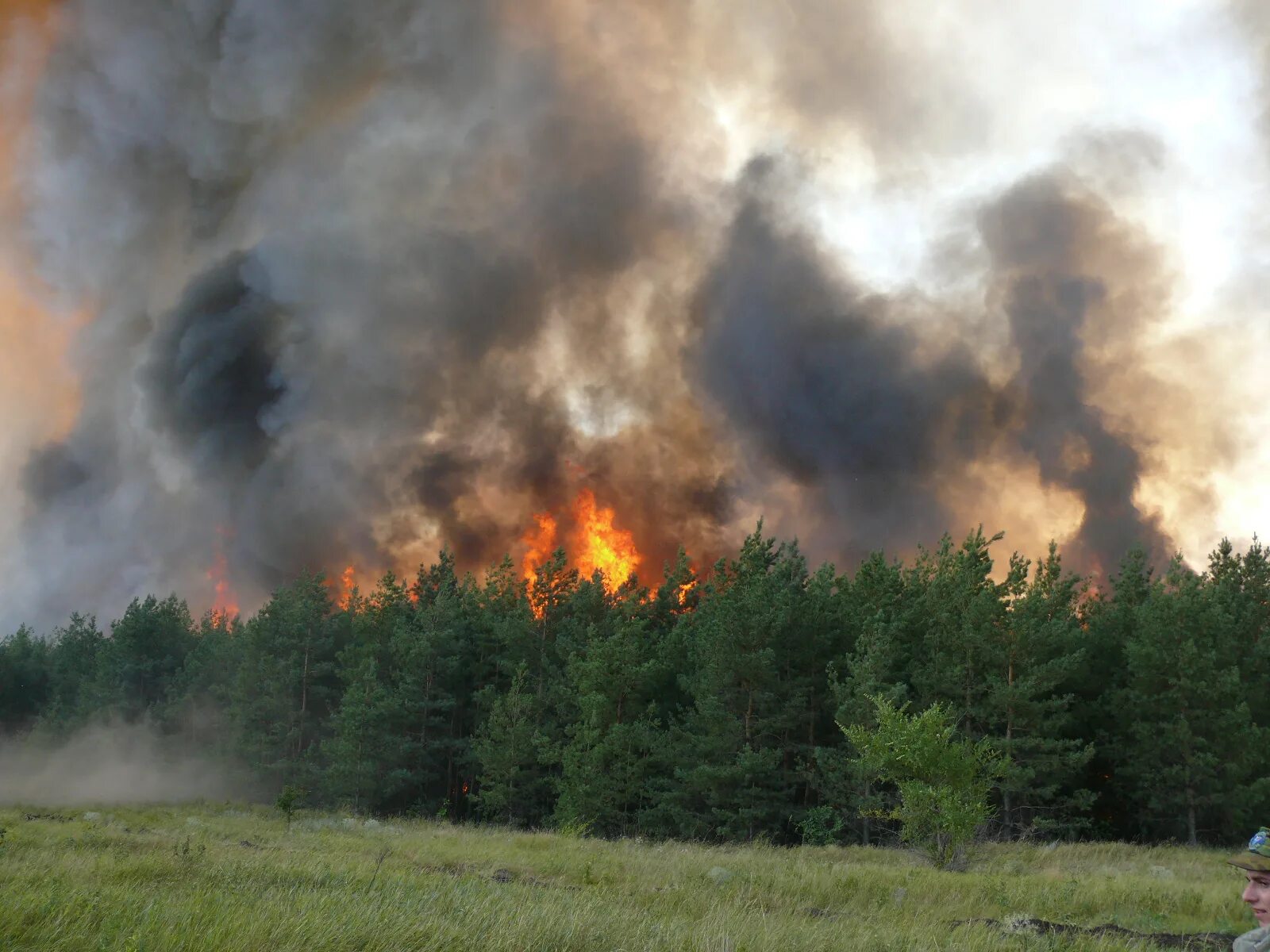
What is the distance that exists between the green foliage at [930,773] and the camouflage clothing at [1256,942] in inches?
621

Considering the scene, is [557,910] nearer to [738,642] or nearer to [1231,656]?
[738,642]

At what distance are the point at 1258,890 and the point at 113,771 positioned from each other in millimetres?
82205

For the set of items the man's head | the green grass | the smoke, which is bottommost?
the smoke

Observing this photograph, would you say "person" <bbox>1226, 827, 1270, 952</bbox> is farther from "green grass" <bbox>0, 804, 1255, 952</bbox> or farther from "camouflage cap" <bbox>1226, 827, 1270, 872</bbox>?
"green grass" <bbox>0, 804, 1255, 952</bbox>

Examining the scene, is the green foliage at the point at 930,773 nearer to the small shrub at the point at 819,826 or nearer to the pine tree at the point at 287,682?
the small shrub at the point at 819,826

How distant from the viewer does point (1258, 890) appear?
534cm

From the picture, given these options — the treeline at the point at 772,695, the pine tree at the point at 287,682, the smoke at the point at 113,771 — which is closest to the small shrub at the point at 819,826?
the treeline at the point at 772,695

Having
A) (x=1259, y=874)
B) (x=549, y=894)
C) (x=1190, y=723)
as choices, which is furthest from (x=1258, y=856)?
Result: (x=1190, y=723)

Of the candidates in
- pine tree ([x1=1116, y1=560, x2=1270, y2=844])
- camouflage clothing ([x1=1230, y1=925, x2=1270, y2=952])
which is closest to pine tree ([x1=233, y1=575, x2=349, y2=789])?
pine tree ([x1=1116, y1=560, x2=1270, y2=844])

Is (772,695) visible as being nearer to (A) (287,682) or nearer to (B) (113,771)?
(A) (287,682)

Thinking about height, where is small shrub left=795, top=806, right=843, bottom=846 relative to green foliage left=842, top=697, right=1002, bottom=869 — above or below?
below

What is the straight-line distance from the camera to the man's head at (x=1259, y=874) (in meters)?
5.28

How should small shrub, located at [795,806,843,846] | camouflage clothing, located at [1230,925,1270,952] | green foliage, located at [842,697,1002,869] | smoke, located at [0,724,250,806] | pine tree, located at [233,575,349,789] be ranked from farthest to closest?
smoke, located at [0,724,250,806]
pine tree, located at [233,575,349,789]
small shrub, located at [795,806,843,846]
green foliage, located at [842,697,1002,869]
camouflage clothing, located at [1230,925,1270,952]

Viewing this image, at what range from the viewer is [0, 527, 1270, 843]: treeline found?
119 ft
